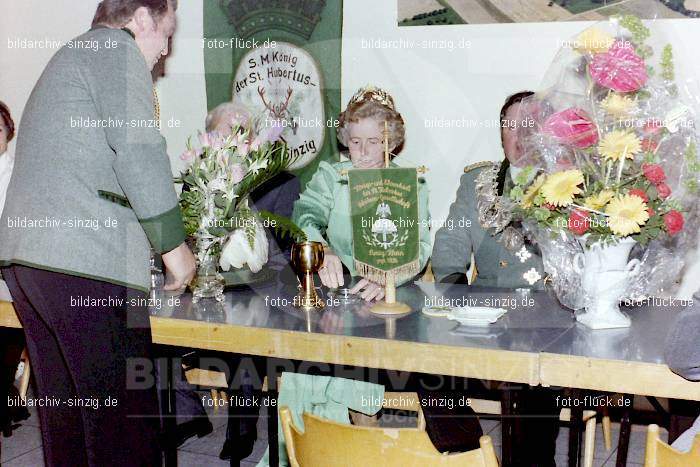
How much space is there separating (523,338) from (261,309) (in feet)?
2.61

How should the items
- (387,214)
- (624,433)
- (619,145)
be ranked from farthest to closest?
(624,433) < (387,214) < (619,145)

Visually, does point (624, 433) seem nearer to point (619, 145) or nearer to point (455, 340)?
point (455, 340)

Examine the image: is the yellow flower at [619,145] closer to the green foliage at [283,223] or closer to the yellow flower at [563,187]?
the yellow flower at [563,187]

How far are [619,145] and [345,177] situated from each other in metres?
1.42

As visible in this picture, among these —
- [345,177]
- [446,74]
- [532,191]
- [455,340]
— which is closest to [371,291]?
[455,340]

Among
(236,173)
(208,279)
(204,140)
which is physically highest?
(204,140)

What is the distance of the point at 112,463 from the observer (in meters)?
2.01

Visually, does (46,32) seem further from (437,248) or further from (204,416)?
(437,248)

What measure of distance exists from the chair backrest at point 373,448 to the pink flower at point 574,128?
94 cm

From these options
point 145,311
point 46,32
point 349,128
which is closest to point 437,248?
point 349,128

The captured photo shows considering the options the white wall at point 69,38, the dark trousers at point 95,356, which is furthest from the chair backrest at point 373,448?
the white wall at point 69,38

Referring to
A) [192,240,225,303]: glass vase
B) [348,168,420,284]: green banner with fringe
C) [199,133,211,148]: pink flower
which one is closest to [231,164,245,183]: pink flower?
[199,133,211,148]: pink flower

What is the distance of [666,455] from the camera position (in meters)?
1.23

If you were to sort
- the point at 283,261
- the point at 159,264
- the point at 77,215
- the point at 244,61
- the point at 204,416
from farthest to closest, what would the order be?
the point at 244,61 → the point at 204,416 → the point at 283,261 → the point at 159,264 → the point at 77,215
